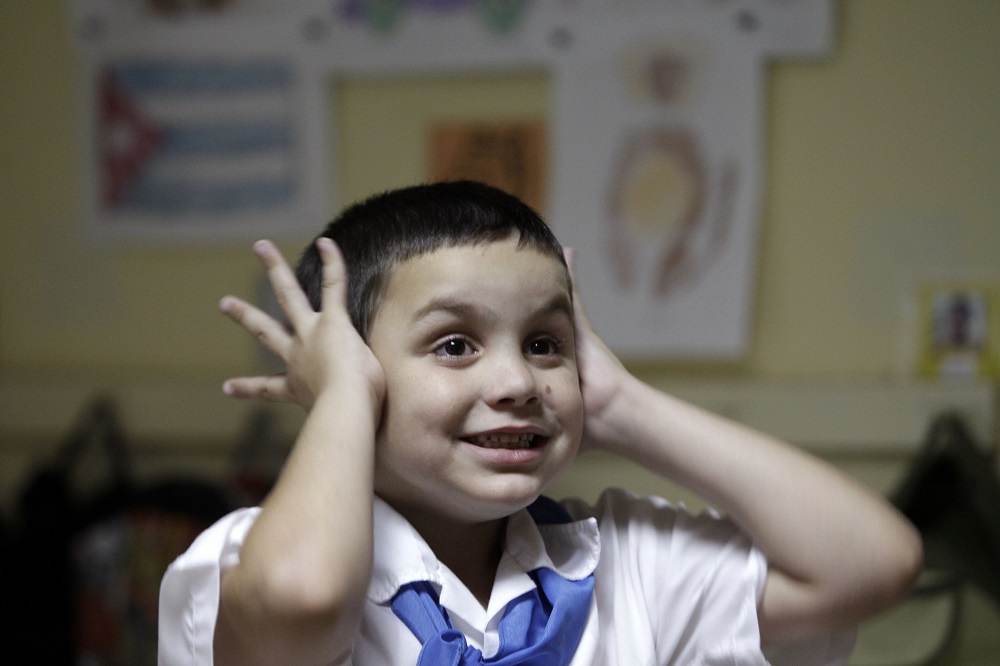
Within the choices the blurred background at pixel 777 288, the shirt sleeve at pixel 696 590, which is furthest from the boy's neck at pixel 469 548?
the blurred background at pixel 777 288

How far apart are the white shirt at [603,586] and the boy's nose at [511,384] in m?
0.14

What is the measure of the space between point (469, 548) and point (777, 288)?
1.06 meters

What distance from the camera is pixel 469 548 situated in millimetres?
859

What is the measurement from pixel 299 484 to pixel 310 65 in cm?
132

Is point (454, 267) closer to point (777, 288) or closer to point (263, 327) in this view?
point (263, 327)

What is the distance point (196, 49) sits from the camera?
1894 mm

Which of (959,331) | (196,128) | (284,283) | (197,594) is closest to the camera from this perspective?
(197,594)

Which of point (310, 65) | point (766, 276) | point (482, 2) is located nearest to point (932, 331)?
point (766, 276)

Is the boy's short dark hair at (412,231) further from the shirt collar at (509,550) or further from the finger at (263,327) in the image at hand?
the shirt collar at (509,550)

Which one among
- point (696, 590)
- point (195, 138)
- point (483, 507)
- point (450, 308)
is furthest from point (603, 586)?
point (195, 138)

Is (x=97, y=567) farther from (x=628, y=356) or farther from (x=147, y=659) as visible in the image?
(x=628, y=356)

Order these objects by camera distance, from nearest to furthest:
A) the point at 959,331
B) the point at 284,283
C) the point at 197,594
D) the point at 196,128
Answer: the point at 197,594
the point at 284,283
the point at 959,331
the point at 196,128

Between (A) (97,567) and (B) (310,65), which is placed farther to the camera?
(B) (310,65)

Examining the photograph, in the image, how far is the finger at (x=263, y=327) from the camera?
0.84 metres
